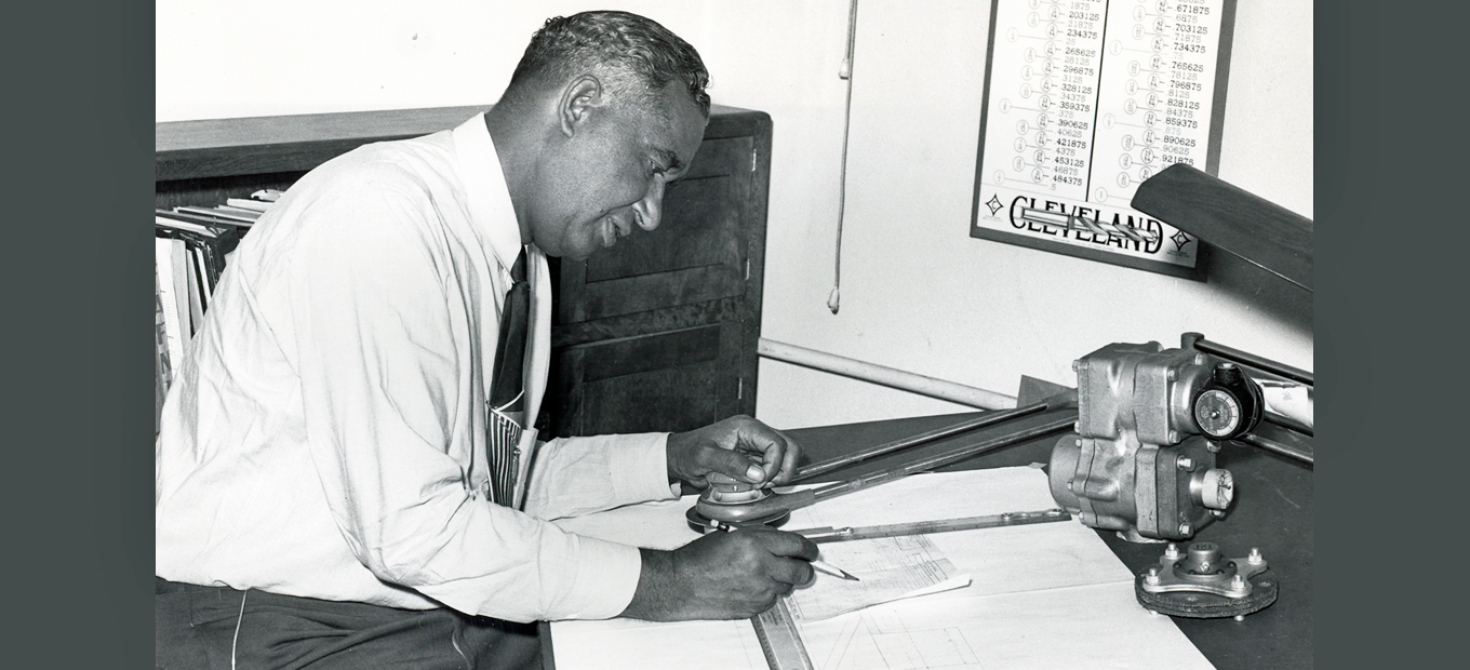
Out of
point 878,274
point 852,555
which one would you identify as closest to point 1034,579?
point 852,555

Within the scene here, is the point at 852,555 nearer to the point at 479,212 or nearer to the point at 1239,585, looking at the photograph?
the point at 1239,585

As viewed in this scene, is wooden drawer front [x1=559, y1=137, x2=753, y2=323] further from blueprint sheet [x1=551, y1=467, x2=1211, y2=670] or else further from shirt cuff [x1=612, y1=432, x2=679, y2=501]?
blueprint sheet [x1=551, y1=467, x2=1211, y2=670]

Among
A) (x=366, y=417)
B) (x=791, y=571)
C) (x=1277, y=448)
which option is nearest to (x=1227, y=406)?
(x=1277, y=448)

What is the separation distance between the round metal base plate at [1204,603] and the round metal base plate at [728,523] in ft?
1.58

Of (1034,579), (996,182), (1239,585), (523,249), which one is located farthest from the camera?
(996,182)

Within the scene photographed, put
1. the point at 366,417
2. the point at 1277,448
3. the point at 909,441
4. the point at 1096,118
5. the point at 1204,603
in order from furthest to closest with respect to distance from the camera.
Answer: the point at 1096,118 → the point at 909,441 → the point at 1277,448 → the point at 1204,603 → the point at 366,417

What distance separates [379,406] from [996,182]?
1.84m

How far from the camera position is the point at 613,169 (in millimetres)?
1693

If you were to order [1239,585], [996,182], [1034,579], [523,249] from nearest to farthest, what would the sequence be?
[1239,585]
[1034,579]
[523,249]
[996,182]

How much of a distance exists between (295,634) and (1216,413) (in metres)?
1.12

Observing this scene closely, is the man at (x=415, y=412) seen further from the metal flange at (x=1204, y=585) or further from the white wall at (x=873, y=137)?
the white wall at (x=873, y=137)

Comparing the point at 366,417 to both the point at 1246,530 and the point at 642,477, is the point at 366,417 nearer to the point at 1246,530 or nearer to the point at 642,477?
the point at 642,477

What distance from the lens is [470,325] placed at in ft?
5.48

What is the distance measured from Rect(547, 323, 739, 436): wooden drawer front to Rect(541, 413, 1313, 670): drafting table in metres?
0.94
